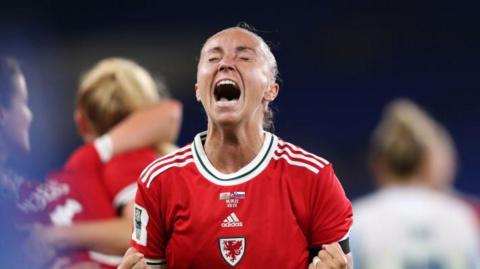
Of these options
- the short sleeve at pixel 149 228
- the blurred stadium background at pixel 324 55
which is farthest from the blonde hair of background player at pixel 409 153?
the blurred stadium background at pixel 324 55

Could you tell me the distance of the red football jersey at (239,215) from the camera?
2.60 metres

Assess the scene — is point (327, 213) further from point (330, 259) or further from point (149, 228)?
point (149, 228)

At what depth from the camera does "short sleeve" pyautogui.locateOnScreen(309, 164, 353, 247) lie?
2633mm

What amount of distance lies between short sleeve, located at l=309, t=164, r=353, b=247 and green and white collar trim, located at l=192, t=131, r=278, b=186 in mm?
151

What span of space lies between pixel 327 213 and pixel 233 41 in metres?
0.51

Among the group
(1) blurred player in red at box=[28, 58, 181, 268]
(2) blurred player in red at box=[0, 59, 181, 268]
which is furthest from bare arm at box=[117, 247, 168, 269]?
(1) blurred player in red at box=[28, 58, 181, 268]

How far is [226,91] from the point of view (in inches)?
108

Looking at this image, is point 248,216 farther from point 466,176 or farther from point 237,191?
point 466,176

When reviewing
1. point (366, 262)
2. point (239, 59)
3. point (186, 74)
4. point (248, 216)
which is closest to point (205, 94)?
point (239, 59)

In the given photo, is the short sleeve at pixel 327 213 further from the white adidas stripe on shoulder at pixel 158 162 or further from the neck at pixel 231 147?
the white adidas stripe on shoulder at pixel 158 162

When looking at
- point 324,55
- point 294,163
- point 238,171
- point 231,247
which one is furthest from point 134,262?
point 324,55

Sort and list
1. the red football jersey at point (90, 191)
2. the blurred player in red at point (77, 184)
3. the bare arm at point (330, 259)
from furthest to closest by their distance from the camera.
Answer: the red football jersey at point (90, 191) → the blurred player in red at point (77, 184) → the bare arm at point (330, 259)

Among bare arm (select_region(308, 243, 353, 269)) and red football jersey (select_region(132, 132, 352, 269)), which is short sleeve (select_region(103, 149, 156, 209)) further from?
bare arm (select_region(308, 243, 353, 269))

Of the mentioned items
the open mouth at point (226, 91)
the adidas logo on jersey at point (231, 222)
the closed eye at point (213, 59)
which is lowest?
the adidas logo on jersey at point (231, 222)
